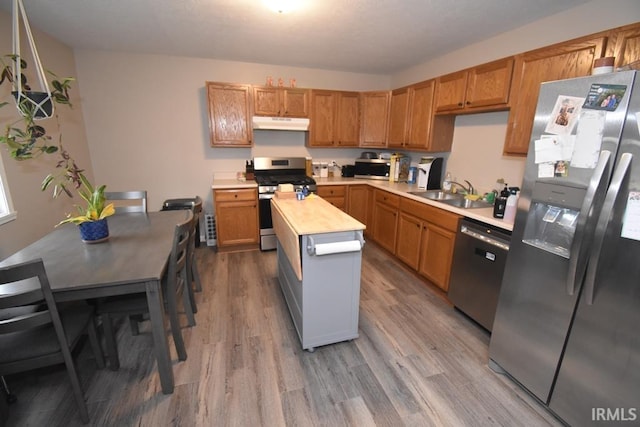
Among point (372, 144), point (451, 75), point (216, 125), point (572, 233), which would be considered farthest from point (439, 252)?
point (216, 125)

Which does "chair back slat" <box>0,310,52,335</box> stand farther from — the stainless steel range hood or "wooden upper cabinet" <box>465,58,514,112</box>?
"wooden upper cabinet" <box>465,58,514,112</box>

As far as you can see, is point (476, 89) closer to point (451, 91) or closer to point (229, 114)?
point (451, 91)

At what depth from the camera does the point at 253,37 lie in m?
3.16

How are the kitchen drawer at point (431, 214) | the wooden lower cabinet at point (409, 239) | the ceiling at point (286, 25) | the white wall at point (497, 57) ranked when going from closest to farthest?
the white wall at point (497, 57), the ceiling at point (286, 25), the kitchen drawer at point (431, 214), the wooden lower cabinet at point (409, 239)

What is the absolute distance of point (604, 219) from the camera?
4.51ft

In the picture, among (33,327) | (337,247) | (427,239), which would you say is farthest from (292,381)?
(427,239)

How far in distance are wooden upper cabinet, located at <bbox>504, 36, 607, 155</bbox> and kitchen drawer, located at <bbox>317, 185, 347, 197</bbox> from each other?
231cm

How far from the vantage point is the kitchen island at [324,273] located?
2029mm

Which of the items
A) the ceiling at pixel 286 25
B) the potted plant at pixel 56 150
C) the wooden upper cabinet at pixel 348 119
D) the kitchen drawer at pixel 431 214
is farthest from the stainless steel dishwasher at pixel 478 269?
the potted plant at pixel 56 150

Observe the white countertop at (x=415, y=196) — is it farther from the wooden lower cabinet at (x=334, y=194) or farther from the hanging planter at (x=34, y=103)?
the hanging planter at (x=34, y=103)

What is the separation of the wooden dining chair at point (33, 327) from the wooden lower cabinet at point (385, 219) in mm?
3254

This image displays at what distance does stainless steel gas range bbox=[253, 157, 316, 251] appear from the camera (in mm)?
4062

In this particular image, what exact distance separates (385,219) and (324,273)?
7.09ft

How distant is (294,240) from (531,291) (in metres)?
1.58
